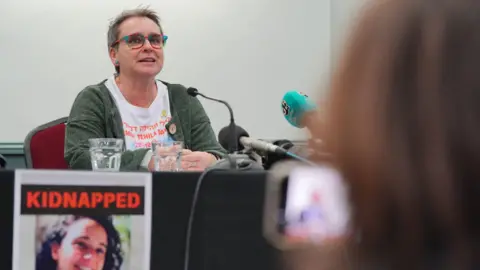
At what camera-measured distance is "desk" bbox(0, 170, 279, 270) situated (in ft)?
2.82

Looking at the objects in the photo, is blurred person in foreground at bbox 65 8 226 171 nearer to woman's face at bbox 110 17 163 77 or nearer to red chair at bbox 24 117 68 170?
woman's face at bbox 110 17 163 77

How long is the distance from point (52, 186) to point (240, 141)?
603mm

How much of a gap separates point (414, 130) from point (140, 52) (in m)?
1.69

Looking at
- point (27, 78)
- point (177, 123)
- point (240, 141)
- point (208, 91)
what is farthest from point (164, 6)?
point (240, 141)

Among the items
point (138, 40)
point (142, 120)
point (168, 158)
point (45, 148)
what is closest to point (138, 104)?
point (142, 120)

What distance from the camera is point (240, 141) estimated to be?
136cm

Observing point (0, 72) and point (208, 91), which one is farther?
point (208, 91)

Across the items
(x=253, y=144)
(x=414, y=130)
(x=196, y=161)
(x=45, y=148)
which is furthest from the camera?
(x=45, y=148)

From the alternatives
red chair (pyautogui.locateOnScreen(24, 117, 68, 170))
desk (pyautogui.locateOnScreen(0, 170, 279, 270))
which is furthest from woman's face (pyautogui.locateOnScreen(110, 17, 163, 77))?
desk (pyautogui.locateOnScreen(0, 170, 279, 270))

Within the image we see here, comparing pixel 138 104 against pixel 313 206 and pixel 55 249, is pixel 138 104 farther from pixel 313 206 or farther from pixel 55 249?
pixel 313 206

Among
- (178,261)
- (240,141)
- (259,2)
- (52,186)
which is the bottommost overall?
(178,261)

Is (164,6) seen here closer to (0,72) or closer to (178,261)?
(0,72)

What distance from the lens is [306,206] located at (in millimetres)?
577

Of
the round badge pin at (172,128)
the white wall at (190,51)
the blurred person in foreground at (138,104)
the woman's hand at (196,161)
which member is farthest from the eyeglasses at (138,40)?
the white wall at (190,51)
